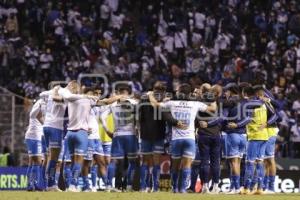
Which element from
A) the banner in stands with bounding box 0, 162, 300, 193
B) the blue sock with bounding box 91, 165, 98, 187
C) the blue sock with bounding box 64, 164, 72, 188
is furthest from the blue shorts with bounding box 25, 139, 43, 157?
the banner in stands with bounding box 0, 162, 300, 193

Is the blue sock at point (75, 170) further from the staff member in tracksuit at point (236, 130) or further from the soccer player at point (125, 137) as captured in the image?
the staff member in tracksuit at point (236, 130)

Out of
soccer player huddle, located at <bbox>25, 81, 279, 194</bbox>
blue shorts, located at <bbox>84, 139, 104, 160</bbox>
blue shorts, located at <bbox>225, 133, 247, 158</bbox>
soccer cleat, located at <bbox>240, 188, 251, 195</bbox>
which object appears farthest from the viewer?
blue shorts, located at <bbox>84, 139, 104, 160</bbox>

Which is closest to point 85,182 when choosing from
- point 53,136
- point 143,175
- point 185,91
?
point 143,175

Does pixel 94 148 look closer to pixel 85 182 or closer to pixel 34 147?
pixel 85 182

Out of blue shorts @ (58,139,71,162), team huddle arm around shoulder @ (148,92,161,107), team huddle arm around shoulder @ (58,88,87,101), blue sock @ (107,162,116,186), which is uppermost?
team huddle arm around shoulder @ (58,88,87,101)

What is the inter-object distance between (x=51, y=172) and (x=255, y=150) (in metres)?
5.03

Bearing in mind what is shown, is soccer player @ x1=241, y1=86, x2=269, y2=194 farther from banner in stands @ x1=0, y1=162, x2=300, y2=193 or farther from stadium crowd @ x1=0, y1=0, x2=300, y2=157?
stadium crowd @ x1=0, y1=0, x2=300, y2=157

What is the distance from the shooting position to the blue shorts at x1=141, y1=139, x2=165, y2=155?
26.0 m

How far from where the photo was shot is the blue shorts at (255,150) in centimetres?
2588

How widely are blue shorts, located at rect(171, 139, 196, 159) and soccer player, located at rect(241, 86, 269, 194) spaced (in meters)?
1.58

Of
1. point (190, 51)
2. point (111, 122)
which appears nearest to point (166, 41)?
point (190, 51)

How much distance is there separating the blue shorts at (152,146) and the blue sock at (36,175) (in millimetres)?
2638

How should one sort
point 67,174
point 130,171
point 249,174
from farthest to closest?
1. point 67,174
2. point 130,171
3. point 249,174

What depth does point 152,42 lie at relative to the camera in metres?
42.3
